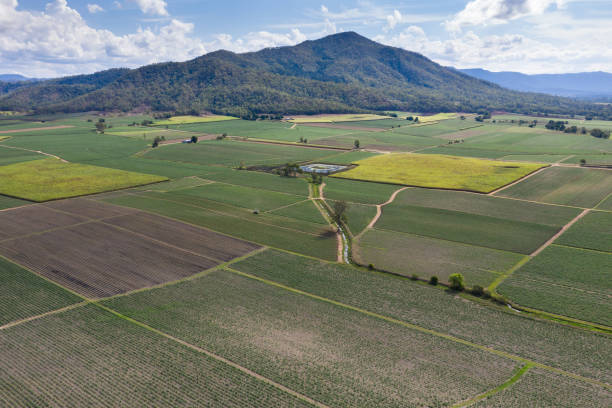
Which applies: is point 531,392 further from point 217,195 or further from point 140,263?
point 217,195

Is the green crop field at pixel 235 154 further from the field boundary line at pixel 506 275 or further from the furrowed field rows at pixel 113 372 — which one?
the furrowed field rows at pixel 113 372

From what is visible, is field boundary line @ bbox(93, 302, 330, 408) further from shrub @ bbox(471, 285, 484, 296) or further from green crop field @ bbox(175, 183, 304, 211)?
green crop field @ bbox(175, 183, 304, 211)

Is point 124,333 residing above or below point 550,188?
below

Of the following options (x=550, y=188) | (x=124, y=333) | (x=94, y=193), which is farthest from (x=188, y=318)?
(x=550, y=188)

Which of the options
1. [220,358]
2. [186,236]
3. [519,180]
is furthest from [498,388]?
[519,180]

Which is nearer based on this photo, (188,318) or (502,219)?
(188,318)

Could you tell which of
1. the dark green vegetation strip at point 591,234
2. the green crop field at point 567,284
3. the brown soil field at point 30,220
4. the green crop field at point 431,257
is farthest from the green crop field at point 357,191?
the brown soil field at point 30,220

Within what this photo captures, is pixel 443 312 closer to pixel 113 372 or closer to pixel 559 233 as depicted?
pixel 113 372
